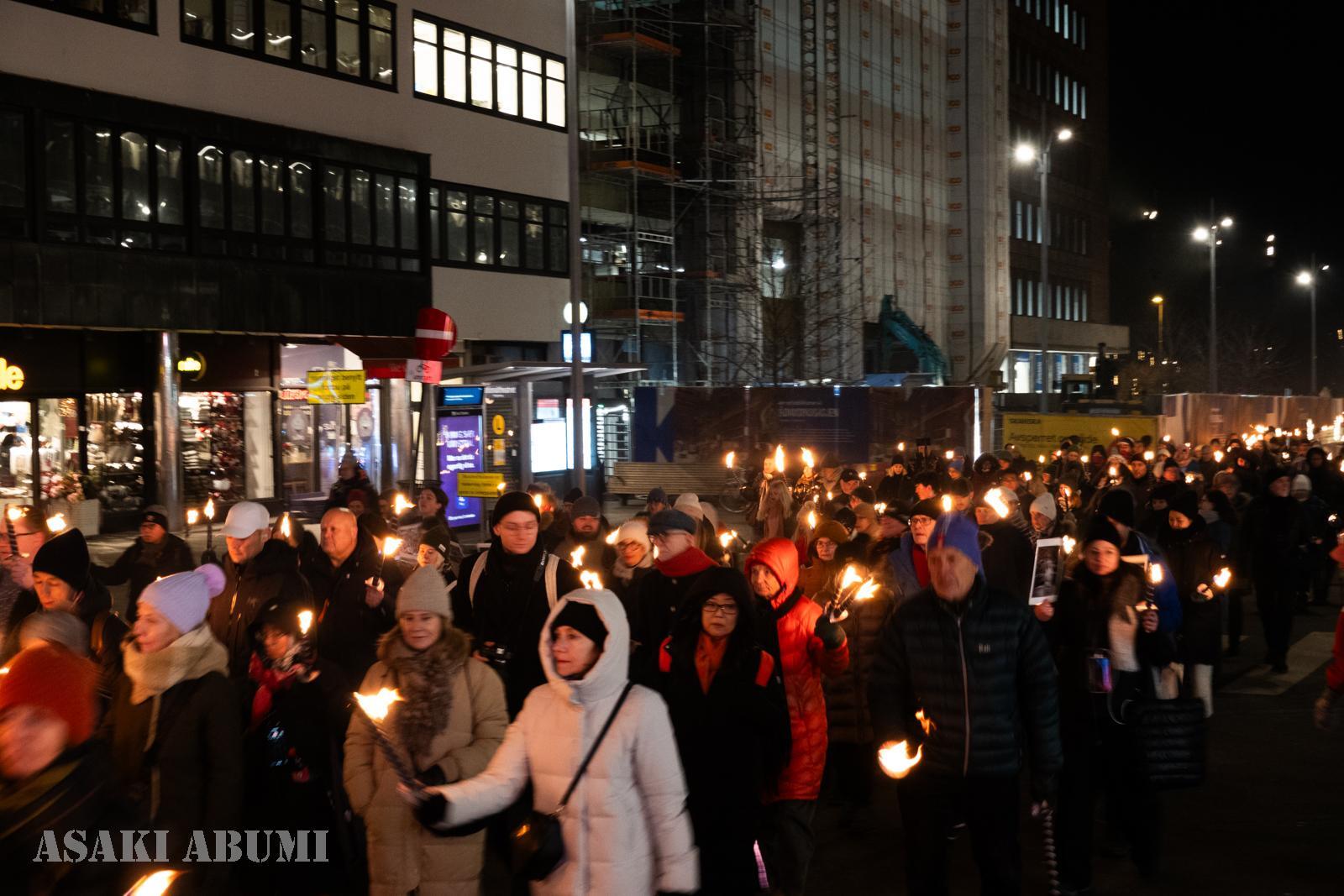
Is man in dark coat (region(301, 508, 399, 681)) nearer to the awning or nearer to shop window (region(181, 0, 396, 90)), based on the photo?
the awning

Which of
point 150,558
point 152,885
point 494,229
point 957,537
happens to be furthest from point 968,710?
point 494,229

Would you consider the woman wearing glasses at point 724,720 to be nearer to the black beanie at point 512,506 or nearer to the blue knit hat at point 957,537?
the blue knit hat at point 957,537

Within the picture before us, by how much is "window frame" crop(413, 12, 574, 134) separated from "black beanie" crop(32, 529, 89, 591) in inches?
849

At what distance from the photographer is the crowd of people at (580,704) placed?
13.9 ft

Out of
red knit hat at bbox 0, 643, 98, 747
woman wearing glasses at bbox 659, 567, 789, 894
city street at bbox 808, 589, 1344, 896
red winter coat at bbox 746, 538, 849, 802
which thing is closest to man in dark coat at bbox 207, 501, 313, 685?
woman wearing glasses at bbox 659, 567, 789, 894

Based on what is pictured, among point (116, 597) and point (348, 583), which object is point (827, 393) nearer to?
point (116, 597)

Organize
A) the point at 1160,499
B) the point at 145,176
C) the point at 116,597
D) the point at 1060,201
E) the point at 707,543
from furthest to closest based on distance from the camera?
the point at 1060,201 → the point at 145,176 → the point at 116,597 → the point at 1160,499 → the point at 707,543

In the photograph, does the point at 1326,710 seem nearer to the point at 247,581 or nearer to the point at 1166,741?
the point at 1166,741

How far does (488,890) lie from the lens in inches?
278

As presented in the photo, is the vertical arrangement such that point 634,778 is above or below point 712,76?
below

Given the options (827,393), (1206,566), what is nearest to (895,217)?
(827,393)

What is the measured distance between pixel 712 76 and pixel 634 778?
41.8 m

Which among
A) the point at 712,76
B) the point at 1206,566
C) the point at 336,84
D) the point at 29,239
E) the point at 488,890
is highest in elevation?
the point at 712,76

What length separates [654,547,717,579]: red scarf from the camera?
264 inches
